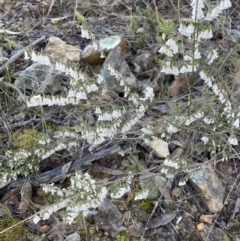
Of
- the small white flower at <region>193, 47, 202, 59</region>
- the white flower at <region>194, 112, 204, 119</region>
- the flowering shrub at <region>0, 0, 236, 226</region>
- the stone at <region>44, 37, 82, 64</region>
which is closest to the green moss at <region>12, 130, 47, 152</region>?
the flowering shrub at <region>0, 0, 236, 226</region>

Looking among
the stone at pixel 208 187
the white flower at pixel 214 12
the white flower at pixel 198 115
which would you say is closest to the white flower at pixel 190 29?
the white flower at pixel 214 12

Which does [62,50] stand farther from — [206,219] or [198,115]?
[206,219]

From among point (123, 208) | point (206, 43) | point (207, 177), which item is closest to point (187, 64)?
point (207, 177)

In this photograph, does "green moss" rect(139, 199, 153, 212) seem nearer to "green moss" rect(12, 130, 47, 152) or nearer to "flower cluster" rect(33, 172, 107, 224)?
"flower cluster" rect(33, 172, 107, 224)

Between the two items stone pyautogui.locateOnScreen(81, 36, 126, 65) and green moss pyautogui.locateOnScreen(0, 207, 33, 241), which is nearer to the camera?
green moss pyautogui.locateOnScreen(0, 207, 33, 241)

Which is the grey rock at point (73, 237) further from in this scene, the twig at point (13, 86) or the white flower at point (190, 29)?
the white flower at point (190, 29)

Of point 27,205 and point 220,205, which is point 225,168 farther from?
point 27,205
